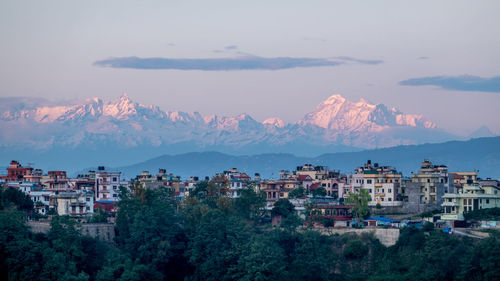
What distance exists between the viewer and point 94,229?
56531 mm

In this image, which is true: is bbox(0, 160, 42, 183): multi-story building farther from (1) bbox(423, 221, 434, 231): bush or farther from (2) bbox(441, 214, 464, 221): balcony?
(1) bbox(423, 221, 434, 231): bush

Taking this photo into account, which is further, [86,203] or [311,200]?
[311,200]

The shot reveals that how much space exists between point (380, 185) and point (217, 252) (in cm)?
2009

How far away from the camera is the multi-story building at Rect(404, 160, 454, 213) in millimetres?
66062

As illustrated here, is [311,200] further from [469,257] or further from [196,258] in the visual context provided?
[469,257]

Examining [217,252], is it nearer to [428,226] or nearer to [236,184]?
[428,226]

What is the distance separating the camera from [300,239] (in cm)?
5419

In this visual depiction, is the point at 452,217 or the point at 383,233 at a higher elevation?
the point at 452,217

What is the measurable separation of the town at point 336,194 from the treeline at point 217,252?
4244 millimetres

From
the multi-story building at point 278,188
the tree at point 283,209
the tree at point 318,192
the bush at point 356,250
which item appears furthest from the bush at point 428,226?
the multi-story building at point 278,188

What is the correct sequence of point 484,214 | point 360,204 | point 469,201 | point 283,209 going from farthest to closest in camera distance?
→ 1. point 283,209
2. point 360,204
3. point 469,201
4. point 484,214

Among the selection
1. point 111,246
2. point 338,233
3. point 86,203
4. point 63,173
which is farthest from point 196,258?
point 63,173

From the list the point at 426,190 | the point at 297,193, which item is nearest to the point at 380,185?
the point at 426,190

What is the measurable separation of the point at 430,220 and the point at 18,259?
27.7 metres
